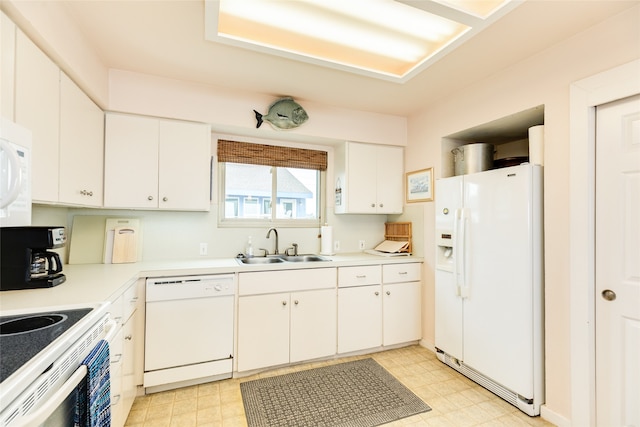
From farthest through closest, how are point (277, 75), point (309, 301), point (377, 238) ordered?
1. point (377, 238)
2. point (309, 301)
3. point (277, 75)

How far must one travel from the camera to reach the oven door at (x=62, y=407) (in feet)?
2.37

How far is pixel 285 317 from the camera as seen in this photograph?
2.49 metres

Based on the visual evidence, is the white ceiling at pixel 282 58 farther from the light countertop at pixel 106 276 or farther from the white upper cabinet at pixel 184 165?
the light countertop at pixel 106 276

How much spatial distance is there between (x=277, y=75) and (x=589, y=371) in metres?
2.86

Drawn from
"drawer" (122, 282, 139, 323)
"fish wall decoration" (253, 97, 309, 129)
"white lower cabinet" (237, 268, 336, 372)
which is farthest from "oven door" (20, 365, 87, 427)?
"fish wall decoration" (253, 97, 309, 129)

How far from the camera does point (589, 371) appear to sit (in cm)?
171

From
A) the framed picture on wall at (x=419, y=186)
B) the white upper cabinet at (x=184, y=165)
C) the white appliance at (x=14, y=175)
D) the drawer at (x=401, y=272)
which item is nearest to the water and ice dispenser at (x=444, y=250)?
the drawer at (x=401, y=272)

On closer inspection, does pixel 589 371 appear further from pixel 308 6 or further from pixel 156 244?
pixel 156 244

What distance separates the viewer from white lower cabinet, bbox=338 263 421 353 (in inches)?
107

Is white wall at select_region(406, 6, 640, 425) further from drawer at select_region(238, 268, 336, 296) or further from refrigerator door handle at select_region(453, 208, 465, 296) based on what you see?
drawer at select_region(238, 268, 336, 296)

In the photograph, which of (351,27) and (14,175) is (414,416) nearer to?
(14,175)

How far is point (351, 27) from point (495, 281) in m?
2.06

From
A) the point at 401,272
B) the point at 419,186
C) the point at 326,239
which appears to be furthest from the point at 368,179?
the point at 401,272

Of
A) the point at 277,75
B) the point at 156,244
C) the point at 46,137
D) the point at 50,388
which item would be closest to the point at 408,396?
the point at 50,388
